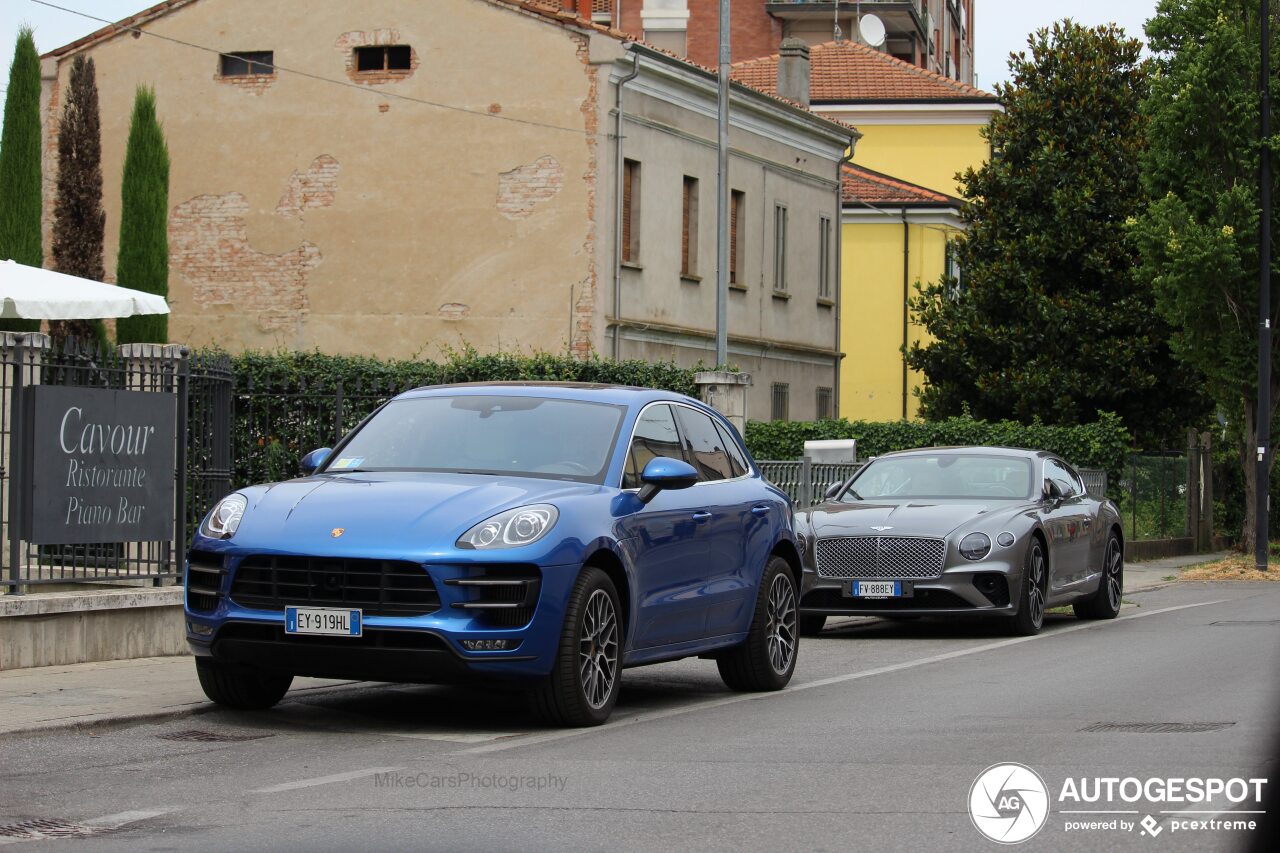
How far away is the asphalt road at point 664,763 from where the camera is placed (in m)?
6.72

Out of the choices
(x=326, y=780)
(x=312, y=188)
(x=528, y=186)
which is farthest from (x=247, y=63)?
(x=326, y=780)

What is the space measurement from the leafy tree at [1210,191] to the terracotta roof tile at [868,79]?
26.3 metres

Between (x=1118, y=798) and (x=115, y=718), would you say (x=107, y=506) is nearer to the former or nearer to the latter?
(x=115, y=718)

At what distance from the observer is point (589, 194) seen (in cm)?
3322

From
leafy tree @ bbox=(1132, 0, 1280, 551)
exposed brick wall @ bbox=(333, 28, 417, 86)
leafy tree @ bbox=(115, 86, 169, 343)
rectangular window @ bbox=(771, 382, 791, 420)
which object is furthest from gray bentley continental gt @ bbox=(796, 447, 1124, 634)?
rectangular window @ bbox=(771, 382, 791, 420)

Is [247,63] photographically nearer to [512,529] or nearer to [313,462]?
[313,462]

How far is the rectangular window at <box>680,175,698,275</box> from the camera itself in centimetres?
3697

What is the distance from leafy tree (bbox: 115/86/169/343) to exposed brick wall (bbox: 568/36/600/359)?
700cm

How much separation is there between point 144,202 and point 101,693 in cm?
2141

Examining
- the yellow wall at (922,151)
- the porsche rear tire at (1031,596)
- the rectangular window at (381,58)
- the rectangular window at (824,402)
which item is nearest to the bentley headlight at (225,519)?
the porsche rear tire at (1031,596)

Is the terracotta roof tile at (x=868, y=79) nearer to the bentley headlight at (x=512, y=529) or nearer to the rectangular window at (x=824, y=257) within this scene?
the rectangular window at (x=824, y=257)

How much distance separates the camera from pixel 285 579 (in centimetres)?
927

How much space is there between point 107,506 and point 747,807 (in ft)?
24.1

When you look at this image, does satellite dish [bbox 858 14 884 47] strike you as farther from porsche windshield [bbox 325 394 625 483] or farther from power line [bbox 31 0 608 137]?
porsche windshield [bbox 325 394 625 483]
